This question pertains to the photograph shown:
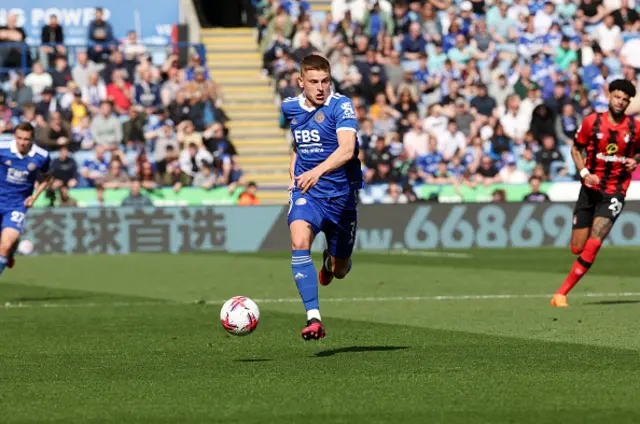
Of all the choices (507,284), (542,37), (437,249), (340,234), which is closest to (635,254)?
(437,249)

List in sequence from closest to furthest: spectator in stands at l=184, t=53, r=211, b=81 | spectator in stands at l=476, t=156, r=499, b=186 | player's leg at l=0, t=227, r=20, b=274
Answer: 1. player's leg at l=0, t=227, r=20, b=274
2. spectator in stands at l=476, t=156, r=499, b=186
3. spectator in stands at l=184, t=53, r=211, b=81

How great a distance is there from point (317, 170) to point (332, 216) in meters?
0.81

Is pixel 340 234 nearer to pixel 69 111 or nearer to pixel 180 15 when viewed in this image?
pixel 69 111

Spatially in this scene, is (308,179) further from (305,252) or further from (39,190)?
(39,190)

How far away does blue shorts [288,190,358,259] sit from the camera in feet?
35.4

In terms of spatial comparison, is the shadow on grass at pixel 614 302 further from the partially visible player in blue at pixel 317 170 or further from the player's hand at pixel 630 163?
the partially visible player in blue at pixel 317 170

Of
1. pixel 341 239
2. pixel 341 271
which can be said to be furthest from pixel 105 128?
pixel 341 239

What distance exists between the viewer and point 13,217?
56.3 ft

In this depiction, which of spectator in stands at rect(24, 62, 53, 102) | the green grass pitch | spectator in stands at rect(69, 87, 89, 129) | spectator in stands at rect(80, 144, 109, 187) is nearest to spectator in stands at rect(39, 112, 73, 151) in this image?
spectator in stands at rect(69, 87, 89, 129)

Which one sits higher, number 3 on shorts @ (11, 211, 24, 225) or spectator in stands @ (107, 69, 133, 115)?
number 3 on shorts @ (11, 211, 24, 225)

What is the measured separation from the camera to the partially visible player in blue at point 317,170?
1045 cm

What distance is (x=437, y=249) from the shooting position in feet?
90.7

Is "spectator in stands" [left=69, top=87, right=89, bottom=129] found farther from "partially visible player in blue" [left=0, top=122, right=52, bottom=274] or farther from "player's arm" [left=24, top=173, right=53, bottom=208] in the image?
"partially visible player in blue" [left=0, top=122, right=52, bottom=274]

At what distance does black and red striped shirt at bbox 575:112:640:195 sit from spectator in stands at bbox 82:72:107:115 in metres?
16.4
